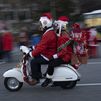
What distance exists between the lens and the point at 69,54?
1048 centimetres

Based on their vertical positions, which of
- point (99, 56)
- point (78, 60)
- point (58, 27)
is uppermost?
point (58, 27)

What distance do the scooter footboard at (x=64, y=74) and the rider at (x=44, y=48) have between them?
1.05ft

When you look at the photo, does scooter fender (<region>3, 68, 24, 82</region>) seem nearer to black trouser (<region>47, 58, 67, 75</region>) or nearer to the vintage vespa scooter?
the vintage vespa scooter

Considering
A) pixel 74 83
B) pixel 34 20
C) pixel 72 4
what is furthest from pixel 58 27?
pixel 72 4

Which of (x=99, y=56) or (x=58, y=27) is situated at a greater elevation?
(x=58, y=27)

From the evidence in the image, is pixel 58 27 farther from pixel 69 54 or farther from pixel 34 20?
pixel 34 20

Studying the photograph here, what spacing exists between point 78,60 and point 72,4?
2680 cm

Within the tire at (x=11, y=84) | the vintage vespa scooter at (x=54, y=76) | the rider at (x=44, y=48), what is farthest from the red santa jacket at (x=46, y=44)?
the tire at (x=11, y=84)

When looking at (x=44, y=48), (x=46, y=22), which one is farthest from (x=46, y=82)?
(x=46, y=22)

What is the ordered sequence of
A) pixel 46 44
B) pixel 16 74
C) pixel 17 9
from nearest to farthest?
1. pixel 46 44
2. pixel 16 74
3. pixel 17 9

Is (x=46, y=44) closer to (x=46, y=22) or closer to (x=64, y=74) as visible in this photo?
(x=46, y=22)

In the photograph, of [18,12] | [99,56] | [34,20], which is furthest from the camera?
[18,12]

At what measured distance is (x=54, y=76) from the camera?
10523 mm

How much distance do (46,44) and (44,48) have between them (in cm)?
10
